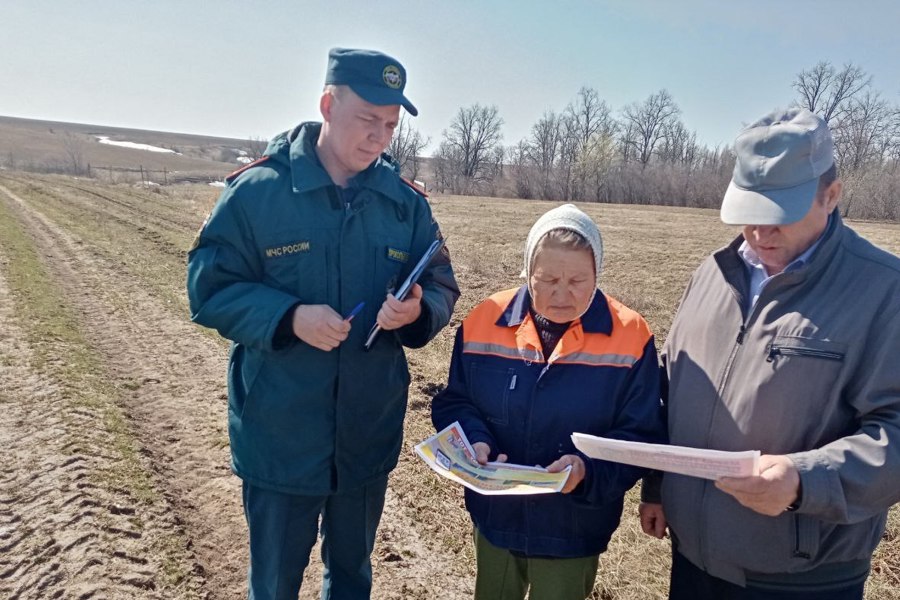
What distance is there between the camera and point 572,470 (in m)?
1.91

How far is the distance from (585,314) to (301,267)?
1.04 m

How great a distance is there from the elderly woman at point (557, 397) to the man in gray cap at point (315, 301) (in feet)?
1.10

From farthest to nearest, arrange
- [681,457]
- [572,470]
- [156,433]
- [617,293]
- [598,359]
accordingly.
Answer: [617,293] → [156,433] → [598,359] → [572,470] → [681,457]

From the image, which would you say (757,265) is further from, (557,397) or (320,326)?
(320,326)

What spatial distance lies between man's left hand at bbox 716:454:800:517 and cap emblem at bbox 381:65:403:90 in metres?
1.68

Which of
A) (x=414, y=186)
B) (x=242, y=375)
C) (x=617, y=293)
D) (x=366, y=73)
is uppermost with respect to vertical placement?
(x=366, y=73)

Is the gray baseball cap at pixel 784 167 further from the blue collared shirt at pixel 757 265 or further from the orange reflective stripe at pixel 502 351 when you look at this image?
the orange reflective stripe at pixel 502 351

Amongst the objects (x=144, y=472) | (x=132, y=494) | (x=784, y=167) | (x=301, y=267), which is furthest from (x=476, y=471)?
(x=144, y=472)

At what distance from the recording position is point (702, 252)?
13.3m

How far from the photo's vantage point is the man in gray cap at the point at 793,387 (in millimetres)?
1560

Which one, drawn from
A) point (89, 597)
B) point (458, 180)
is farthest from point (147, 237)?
point (458, 180)

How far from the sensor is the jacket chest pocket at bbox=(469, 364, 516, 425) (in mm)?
2123

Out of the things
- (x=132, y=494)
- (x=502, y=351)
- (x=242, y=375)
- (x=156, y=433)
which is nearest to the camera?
(x=502, y=351)

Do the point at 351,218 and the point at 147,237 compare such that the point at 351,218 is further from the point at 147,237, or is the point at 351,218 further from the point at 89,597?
the point at 147,237
